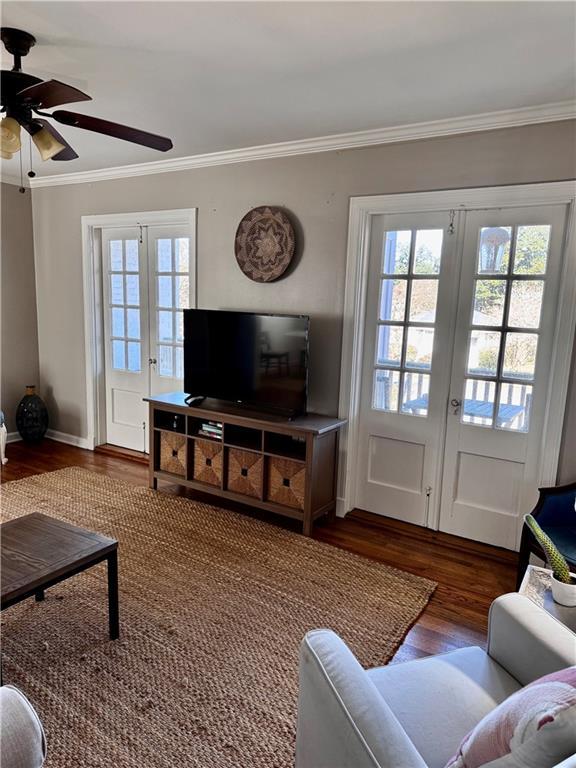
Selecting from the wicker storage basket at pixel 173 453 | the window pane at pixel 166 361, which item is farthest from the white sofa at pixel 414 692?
the window pane at pixel 166 361

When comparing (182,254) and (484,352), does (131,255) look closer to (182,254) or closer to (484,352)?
(182,254)

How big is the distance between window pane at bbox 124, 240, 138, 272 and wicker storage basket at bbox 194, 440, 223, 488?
1834 millimetres

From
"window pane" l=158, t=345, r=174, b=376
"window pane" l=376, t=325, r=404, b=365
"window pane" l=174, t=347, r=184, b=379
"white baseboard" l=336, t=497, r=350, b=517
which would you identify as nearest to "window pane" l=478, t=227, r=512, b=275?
"window pane" l=376, t=325, r=404, b=365

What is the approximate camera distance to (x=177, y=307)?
169 inches

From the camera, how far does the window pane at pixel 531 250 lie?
281cm

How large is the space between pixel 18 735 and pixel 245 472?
2.41 meters

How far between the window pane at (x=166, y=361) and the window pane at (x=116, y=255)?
880 mm

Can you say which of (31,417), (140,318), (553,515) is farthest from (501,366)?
(31,417)

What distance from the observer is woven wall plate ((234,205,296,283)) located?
11.5ft

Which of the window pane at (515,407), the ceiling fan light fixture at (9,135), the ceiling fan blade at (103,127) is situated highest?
the ceiling fan blade at (103,127)

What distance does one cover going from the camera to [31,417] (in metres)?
4.89

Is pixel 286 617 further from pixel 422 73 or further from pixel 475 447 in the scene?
pixel 422 73

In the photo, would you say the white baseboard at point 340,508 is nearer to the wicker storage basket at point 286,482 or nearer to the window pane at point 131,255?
the wicker storage basket at point 286,482

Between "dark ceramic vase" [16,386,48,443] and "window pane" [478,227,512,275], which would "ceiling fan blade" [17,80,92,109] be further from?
"dark ceramic vase" [16,386,48,443]
